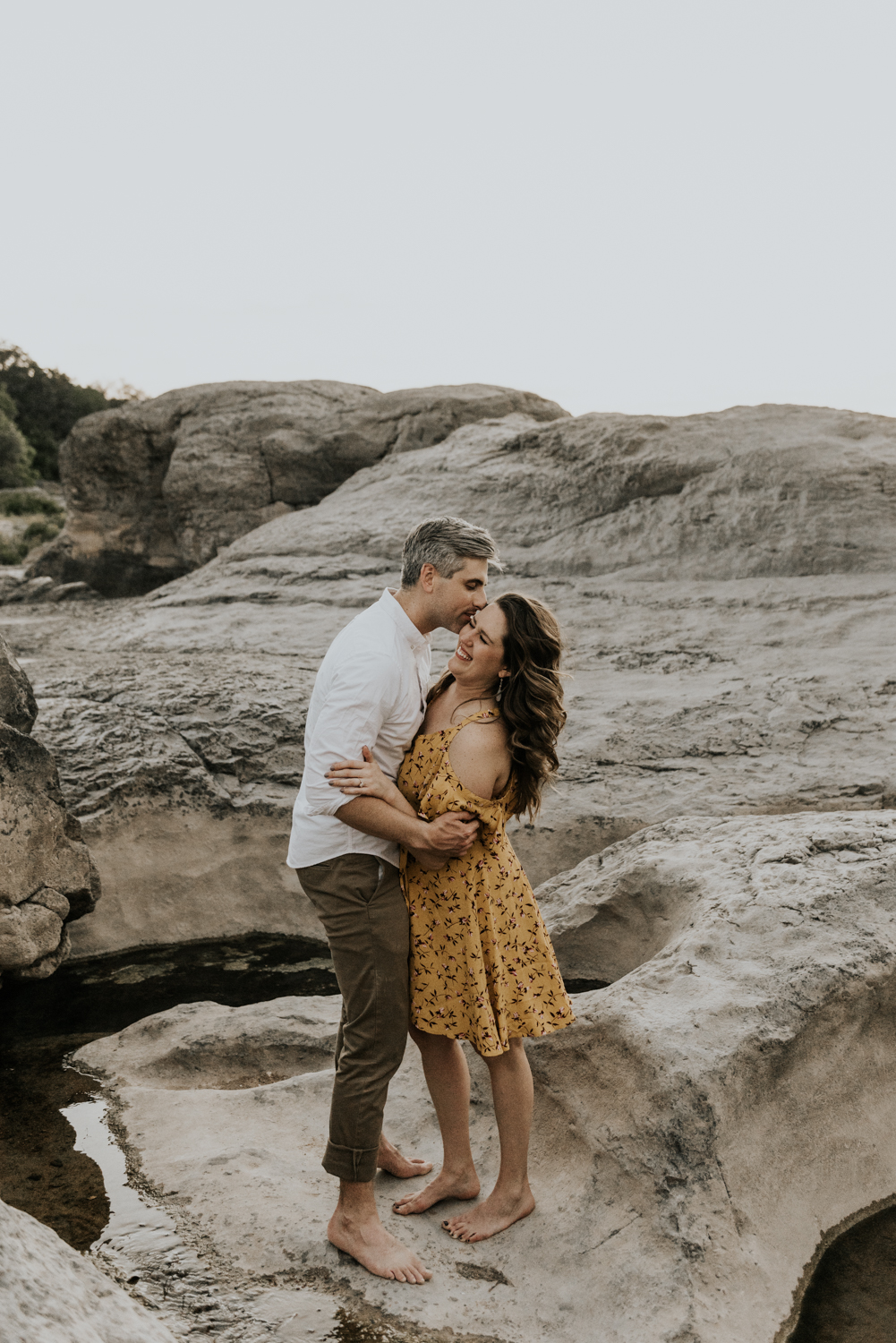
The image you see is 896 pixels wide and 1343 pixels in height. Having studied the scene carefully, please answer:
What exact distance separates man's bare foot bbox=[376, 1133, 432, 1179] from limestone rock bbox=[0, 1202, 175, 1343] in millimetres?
1032

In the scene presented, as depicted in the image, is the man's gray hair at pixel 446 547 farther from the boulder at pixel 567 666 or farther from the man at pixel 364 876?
the boulder at pixel 567 666

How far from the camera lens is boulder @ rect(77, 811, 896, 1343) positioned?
8.55ft

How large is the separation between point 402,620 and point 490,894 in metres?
0.76

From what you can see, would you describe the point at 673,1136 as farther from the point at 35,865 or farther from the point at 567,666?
the point at 567,666

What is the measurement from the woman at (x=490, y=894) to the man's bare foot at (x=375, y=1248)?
0.60 ft

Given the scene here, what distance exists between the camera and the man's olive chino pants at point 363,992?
2.71 m

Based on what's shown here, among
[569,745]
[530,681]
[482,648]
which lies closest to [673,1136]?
[530,681]

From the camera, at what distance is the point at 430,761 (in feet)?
9.19

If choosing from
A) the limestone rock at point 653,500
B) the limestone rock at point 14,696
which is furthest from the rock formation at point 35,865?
the limestone rock at point 653,500

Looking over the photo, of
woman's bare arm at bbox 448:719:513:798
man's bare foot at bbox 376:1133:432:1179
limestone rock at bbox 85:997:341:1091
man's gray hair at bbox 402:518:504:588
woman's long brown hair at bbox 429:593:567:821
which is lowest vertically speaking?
limestone rock at bbox 85:997:341:1091

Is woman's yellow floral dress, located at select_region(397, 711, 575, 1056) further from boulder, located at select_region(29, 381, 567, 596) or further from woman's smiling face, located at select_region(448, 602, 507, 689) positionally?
boulder, located at select_region(29, 381, 567, 596)

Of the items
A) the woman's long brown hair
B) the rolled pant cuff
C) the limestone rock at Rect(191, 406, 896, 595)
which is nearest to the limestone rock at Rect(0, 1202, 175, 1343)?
the rolled pant cuff

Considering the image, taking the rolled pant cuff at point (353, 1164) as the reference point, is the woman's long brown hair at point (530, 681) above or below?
above

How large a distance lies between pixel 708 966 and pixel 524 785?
0.84m
